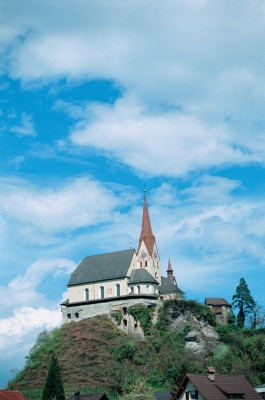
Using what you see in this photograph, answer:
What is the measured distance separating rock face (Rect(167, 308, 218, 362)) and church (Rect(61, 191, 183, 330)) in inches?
154

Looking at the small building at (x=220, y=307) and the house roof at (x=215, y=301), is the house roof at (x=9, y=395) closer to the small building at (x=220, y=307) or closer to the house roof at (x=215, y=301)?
the small building at (x=220, y=307)

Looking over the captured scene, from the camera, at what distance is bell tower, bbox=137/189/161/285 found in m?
88.1

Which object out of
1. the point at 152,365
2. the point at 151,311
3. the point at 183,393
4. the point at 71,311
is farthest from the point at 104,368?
the point at 183,393

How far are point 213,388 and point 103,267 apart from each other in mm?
43067

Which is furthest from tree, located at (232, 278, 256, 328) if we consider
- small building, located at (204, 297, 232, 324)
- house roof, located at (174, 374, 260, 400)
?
house roof, located at (174, 374, 260, 400)

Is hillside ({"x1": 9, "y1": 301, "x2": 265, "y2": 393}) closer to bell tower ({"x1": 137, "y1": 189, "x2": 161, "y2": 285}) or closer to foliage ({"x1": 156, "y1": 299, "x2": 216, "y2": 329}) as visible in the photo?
foliage ({"x1": 156, "y1": 299, "x2": 216, "y2": 329})

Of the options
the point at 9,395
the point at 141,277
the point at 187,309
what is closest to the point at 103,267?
the point at 141,277

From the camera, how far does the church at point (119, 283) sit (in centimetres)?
8375

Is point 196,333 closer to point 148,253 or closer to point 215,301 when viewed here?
point 215,301

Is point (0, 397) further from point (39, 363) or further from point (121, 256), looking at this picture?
point (121, 256)

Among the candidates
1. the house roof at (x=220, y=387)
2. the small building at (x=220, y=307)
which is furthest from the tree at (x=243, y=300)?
the house roof at (x=220, y=387)

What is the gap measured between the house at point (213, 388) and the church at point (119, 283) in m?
31.1

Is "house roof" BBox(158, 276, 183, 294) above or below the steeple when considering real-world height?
below

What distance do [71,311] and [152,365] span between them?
19.9 meters
